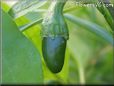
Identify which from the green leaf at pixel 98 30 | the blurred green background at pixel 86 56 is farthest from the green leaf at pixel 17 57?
the blurred green background at pixel 86 56

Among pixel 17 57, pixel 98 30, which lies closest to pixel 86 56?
pixel 98 30

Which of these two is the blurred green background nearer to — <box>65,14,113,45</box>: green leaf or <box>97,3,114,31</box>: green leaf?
<box>65,14,113,45</box>: green leaf

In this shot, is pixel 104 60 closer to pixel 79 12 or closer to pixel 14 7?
pixel 79 12

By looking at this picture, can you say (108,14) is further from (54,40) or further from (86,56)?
(86,56)

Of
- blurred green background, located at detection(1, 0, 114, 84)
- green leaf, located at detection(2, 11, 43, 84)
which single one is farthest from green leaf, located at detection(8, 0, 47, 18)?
blurred green background, located at detection(1, 0, 114, 84)

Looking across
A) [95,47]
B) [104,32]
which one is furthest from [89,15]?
[104,32]

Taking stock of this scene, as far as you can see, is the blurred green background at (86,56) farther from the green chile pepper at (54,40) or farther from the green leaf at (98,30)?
the green chile pepper at (54,40)
